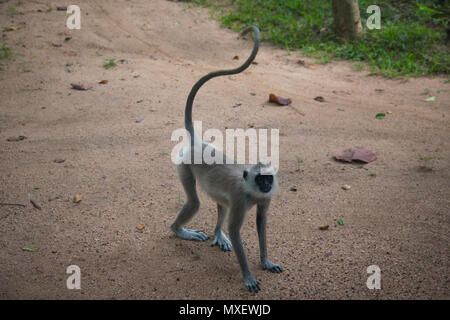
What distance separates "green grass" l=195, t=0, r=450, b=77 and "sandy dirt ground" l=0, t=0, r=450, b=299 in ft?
1.91

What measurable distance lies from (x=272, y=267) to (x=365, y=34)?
7722 millimetres

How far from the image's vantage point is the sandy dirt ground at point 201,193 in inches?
131

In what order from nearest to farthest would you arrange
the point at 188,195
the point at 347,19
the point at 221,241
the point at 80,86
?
1. the point at 188,195
2. the point at 221,241
3. the point at 80,86
4. the point at 347,19

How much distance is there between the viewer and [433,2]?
9734 millimetres

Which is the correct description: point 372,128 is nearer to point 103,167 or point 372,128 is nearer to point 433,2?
point 103,167

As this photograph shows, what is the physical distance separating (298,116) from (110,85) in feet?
12.4

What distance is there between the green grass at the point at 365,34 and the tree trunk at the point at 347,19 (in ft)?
0.62

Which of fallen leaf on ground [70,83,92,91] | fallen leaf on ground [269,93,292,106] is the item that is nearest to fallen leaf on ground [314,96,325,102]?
fallen leaf on ground [269,93,292,106]

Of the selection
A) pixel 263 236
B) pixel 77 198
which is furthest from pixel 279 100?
pixel 77 198

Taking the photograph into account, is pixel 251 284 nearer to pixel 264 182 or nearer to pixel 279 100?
pixel 264 182

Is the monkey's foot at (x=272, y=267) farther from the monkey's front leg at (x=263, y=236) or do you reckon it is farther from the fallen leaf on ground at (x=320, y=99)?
the fallen leaf on ground at (x=320, y=99)

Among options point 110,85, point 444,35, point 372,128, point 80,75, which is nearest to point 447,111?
point 372,128

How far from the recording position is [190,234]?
3.86m

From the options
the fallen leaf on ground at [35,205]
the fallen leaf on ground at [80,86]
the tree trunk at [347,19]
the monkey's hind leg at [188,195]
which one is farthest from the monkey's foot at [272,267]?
the tree trunk at [347,19]
